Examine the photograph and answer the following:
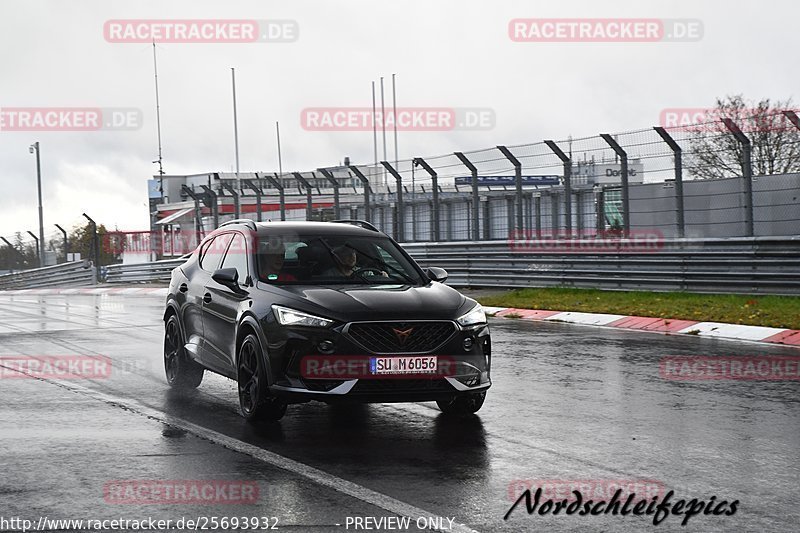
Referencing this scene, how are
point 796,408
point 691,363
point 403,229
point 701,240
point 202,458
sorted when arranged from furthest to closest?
point 403,229, point 701,240, point 691,363, point 796,408, point 202,458

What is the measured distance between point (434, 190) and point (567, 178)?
13.6 feet

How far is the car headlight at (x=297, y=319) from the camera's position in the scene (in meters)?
7.89

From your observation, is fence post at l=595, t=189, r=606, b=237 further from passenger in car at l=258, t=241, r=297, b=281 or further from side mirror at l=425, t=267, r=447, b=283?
passenger in car at l=258, t=241, r=297, b=281

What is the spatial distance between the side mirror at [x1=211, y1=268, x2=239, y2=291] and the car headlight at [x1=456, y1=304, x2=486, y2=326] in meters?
1.95

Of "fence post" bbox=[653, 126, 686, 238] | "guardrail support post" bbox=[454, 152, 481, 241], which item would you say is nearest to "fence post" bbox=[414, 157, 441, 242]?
"guardrail support post" bbox=[454, 152, 481, 241]

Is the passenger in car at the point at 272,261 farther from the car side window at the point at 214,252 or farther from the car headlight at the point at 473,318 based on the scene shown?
the car headlight at the point at 473,318

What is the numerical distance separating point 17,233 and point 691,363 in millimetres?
37400

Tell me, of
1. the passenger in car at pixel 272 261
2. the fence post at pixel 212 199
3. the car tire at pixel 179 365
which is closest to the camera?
the passenger in car at pixel 272 261

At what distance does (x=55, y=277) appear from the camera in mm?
40531

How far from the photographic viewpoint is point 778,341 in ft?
43.8

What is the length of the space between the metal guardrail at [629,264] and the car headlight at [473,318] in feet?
31.0

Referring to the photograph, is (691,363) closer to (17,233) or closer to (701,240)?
(701,240)

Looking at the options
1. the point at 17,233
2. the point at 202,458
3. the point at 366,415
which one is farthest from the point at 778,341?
the point at 17,233

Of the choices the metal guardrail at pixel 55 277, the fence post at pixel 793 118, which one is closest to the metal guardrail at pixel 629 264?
the fence post at pixel 793 118
